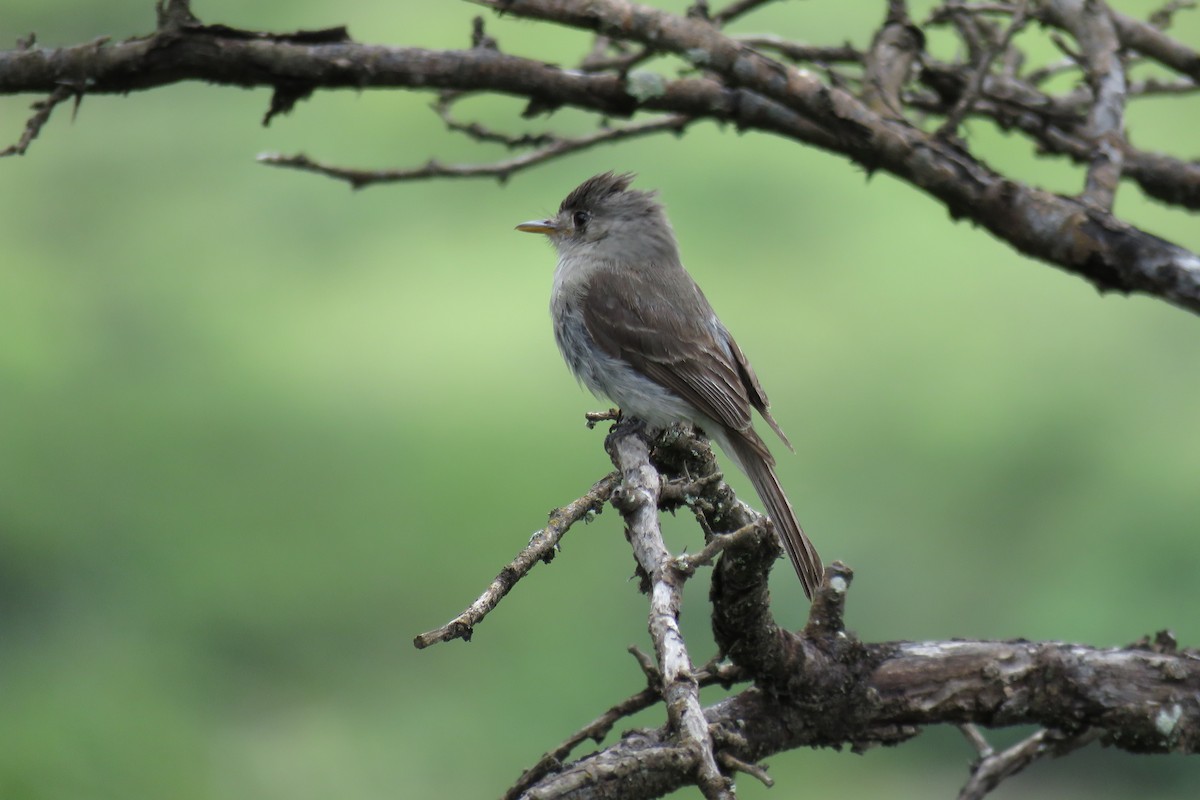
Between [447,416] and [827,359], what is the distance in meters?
2.30

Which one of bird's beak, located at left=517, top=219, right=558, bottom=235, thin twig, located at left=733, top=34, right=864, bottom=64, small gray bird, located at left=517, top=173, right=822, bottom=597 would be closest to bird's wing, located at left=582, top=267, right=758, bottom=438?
small gray bird, located at left=517, top=173, right=822, bottom=597

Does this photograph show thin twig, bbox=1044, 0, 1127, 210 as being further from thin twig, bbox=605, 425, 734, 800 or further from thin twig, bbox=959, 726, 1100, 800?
thin twig, bbox=605, 425, 734, 800

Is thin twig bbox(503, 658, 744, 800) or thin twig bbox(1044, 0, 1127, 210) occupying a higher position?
thin twig bbox(1044, 0, 1127, 210)

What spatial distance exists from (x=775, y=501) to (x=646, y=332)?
34.0 inches

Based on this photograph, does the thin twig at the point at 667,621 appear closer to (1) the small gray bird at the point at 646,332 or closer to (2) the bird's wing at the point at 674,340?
(1) the small gray bird at the point at 646,332

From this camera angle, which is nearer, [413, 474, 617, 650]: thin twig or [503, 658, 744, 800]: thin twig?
[413, 474, 617, 650]: thin twig

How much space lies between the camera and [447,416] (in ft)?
26.8

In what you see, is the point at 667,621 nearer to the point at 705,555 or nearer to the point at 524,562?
the point at 705,555

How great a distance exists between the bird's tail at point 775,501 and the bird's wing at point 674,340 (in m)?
0.08

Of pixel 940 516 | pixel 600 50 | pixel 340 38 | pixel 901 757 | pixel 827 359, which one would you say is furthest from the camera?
Answer: pixel 827 359

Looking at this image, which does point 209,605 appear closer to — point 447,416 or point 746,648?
point 447,416

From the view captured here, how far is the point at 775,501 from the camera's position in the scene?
4.63 m

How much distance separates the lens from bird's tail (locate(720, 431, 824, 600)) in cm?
418

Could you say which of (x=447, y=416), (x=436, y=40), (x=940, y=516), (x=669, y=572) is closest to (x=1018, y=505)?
(x=940, y=516)
